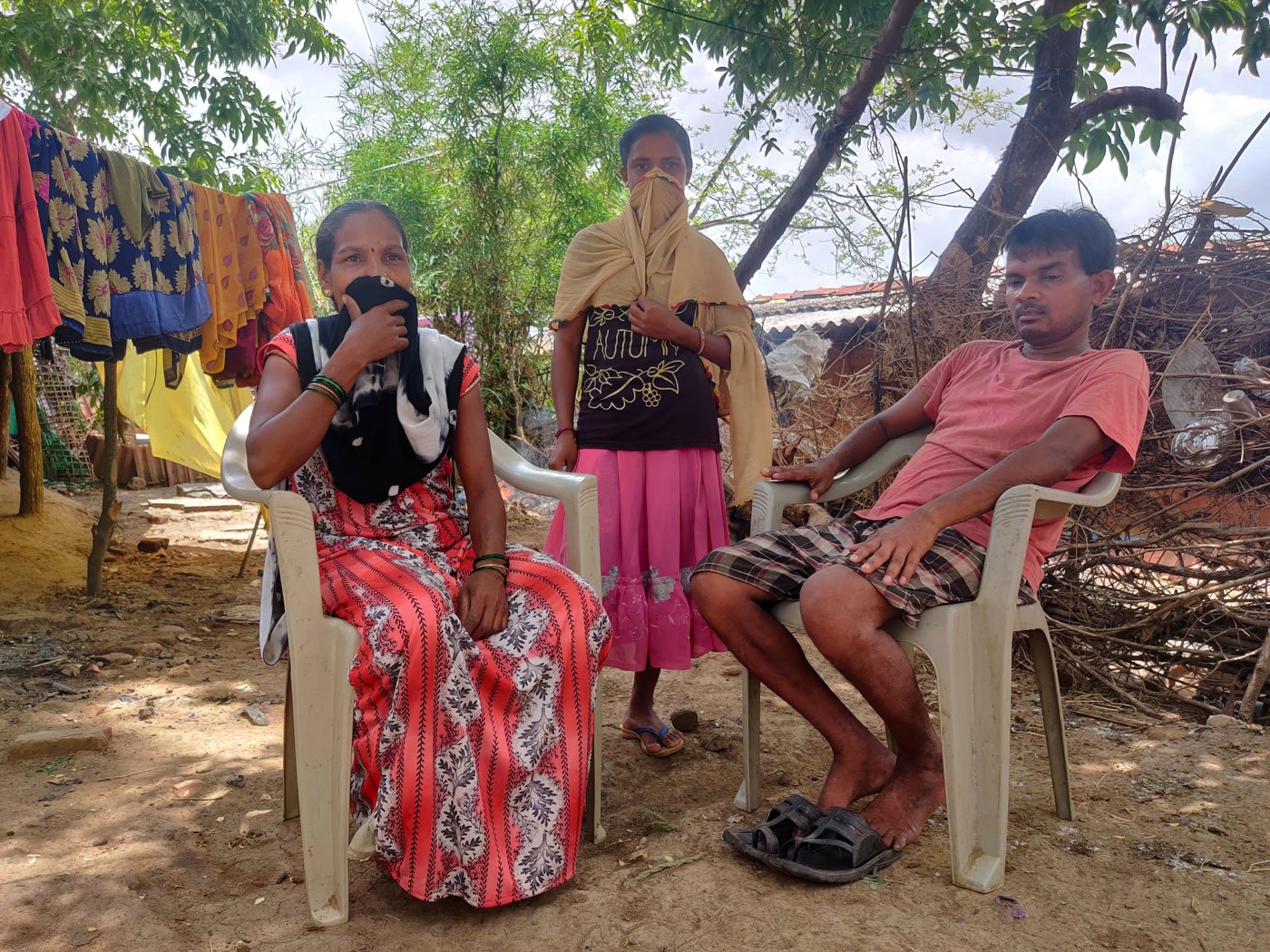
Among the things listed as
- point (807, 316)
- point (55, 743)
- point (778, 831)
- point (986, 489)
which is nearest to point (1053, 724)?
point (986, 489)

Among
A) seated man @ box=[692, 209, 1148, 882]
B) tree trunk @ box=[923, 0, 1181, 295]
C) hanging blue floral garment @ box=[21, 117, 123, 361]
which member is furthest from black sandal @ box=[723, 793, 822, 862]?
tree trunk @ box=[923, 0, 1181, 295]

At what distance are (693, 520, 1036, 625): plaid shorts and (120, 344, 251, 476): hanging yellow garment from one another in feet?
14.0

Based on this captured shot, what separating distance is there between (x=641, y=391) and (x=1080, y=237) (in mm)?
1257

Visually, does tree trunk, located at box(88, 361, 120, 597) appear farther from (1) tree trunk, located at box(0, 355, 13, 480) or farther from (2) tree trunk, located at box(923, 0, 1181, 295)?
(2) tree trunk, located at box(923, 0, 1181, 295)

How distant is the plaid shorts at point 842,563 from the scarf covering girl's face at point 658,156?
3.94 feet

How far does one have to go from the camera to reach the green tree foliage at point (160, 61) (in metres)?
6.34

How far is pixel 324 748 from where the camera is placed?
189 cm

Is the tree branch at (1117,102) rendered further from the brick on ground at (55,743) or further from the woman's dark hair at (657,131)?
the brick on ground at (55,743)

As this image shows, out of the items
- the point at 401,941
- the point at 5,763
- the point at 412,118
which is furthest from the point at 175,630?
the point at 412,118

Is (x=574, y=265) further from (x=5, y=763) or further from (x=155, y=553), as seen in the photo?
(x=155, y=553)

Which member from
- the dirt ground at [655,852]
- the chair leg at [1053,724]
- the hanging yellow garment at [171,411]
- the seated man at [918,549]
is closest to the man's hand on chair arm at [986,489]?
the seated man at [918,549]

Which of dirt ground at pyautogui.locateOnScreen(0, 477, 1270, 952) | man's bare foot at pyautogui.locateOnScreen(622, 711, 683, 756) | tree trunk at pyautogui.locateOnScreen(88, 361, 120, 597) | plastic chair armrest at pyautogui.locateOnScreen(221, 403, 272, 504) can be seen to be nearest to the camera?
dirt ground at pyautogui.locateOnScreen(0, 477, 1270, 952)

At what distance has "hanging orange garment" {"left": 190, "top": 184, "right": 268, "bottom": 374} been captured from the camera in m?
4.49

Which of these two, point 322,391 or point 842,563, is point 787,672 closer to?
point 842,563
